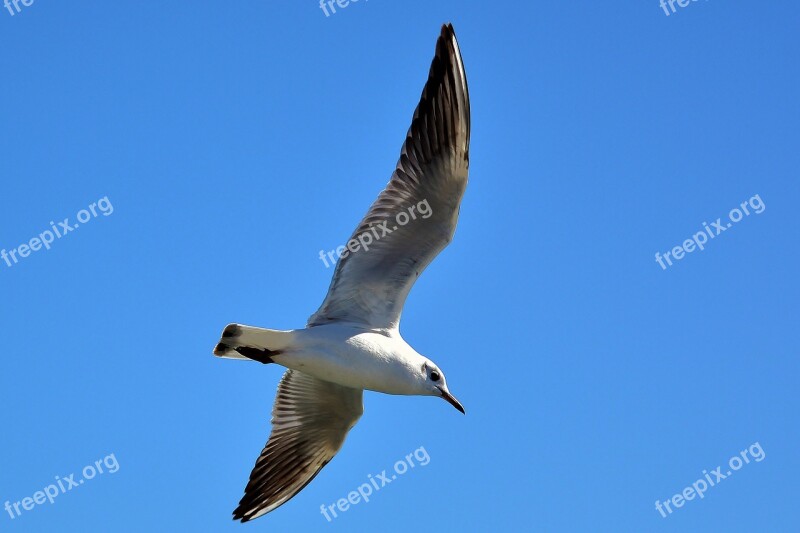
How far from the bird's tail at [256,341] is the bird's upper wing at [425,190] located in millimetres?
883

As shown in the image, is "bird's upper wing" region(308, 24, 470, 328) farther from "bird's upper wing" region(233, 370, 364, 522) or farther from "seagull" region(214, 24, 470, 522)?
"bird's upper wing" region(233, 370, 364, 522)

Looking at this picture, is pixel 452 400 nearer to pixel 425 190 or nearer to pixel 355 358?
pixel 355 358

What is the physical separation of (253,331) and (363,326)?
111cm

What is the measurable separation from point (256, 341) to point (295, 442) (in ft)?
7.32

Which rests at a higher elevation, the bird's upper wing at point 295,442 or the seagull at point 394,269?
the seagull at point 394,269

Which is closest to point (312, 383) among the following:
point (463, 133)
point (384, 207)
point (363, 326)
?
point (363, 326)

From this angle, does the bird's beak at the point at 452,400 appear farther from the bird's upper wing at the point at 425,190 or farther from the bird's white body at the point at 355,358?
the bird's upper wing at the point at 425,190

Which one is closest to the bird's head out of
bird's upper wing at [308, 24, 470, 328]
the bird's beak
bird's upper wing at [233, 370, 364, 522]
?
the bird's beak

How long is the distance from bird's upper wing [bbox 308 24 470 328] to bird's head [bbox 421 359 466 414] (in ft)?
2.93

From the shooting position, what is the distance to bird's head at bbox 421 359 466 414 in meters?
12.0

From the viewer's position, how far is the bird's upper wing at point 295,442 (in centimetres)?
1332

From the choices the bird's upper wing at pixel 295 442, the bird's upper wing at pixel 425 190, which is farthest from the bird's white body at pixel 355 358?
the bird's upper wing at pixel 295 442

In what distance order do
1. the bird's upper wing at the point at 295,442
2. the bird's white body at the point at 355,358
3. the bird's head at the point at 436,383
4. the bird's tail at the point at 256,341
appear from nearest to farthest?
the bird's tail at the point at 256,341, the bird's white body at the point at 355,358, the bird's head at the point at 436,383, the bird's upper wing at the point at 295,442

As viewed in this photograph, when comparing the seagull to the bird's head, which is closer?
the seagull
